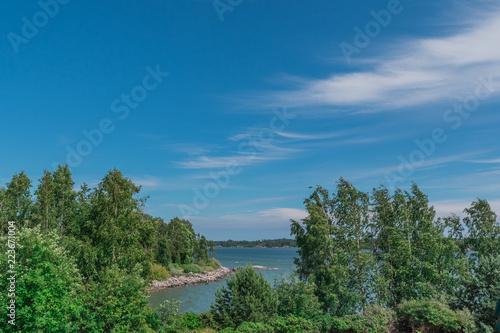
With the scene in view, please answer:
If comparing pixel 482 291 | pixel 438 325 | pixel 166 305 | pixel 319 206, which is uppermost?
pixel 319 206

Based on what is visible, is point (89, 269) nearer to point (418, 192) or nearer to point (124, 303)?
point (124, 303)

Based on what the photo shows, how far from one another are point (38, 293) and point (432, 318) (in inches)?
551

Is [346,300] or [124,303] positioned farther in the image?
[346,300]

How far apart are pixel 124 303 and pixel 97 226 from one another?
1169cm

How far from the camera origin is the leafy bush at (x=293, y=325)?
547 inches

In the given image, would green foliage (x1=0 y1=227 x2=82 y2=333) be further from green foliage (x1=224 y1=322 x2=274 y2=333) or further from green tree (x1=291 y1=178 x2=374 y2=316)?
green tree (x1=291 y1=178 x2=374 y2=316)

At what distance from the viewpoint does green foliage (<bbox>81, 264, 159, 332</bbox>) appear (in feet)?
38.8

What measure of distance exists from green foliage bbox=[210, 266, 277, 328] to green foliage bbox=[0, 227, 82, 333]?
5.55 meters

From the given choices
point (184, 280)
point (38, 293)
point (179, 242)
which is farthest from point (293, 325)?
point (179, 242)

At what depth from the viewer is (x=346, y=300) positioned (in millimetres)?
18422

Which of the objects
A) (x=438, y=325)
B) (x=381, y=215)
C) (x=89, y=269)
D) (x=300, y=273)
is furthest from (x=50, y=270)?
(x=381, y=215)

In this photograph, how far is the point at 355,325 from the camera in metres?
14.5

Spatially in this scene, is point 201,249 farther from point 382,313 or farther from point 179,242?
point 382,313

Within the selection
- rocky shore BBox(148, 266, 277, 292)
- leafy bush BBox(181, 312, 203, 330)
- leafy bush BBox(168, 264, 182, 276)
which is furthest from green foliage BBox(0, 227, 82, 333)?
leafy bush BBox(168, 264, 182, 276)
